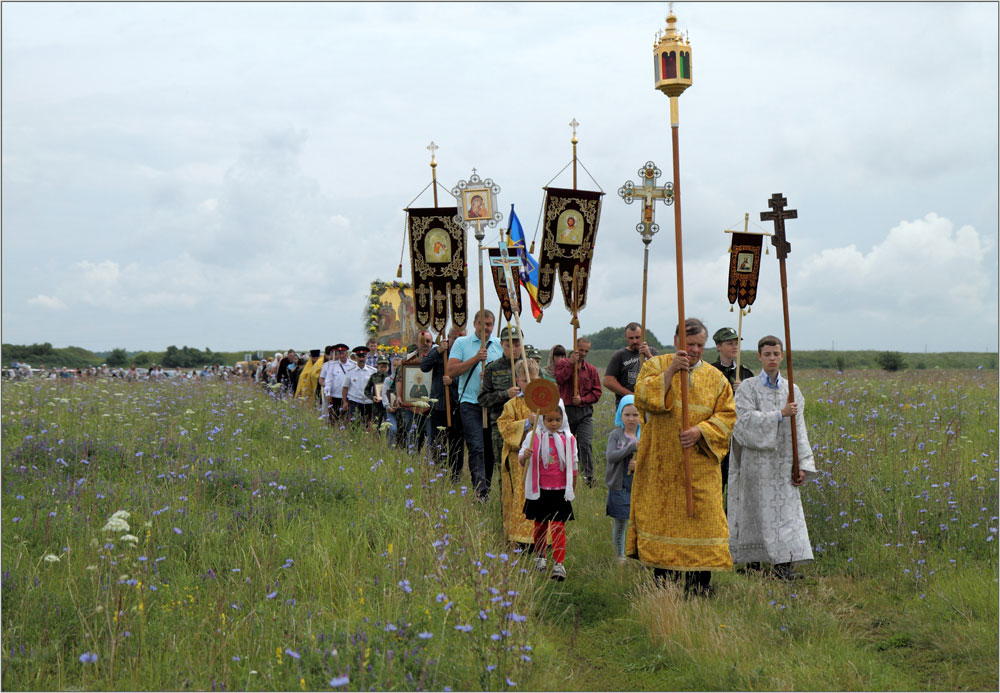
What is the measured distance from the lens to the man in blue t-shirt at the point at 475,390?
1007 centimetres

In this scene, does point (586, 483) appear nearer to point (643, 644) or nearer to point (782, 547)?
point (782, 547)

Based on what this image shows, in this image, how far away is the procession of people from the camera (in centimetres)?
696

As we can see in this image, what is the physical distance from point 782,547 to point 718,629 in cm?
198

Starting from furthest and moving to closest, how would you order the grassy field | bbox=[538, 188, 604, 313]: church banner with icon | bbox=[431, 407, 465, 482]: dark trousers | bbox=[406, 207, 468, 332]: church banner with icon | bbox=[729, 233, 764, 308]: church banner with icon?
bbox=[406, 207, 468, 332]: church banner with icon
bbox=[431, 407, 465, 482]: dark trousers
bbox=[538, 188, 604, 313]: church banner with icon
bbox=[729, 233, 764, 308]: church banner with icon
the grassy field

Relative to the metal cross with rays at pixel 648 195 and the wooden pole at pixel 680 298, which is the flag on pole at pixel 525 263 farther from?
the wooden pole at pixel 680 298

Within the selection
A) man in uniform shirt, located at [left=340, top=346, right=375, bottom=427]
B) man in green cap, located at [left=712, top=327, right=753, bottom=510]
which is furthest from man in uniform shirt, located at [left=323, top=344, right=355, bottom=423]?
man in green cap, located at [left=712, top=327, right=753, bottom=510]

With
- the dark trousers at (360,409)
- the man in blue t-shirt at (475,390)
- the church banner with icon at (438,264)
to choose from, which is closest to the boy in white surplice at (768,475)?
the man in blue t-shirt at (475,390)

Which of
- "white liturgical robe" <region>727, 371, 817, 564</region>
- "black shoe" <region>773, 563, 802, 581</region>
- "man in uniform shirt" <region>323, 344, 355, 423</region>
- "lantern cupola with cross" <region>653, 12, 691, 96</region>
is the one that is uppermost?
"lantern cupola with cross" <region>653, 12, 691, 96</region>

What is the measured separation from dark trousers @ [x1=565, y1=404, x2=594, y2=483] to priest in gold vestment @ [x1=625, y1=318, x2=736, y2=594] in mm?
4071

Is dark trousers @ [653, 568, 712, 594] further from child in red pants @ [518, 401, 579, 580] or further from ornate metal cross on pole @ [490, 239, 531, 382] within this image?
ornate metal cross on pole @ [490, 239, 531, 382]

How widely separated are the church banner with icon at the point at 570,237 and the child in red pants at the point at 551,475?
201 cm

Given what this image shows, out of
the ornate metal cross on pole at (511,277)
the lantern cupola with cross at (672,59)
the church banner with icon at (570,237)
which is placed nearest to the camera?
the lantern cupola with cross at (672,59)

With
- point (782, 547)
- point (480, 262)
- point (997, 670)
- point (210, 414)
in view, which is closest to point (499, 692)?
point (997, 670)

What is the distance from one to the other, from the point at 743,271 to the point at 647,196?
125 cm
